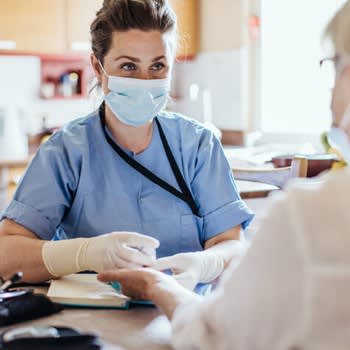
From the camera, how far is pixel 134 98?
164 centimetres

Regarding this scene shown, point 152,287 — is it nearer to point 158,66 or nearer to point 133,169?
point 133,169

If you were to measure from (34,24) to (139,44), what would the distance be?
103 inches

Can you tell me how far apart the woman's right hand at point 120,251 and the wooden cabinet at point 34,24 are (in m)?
2.91

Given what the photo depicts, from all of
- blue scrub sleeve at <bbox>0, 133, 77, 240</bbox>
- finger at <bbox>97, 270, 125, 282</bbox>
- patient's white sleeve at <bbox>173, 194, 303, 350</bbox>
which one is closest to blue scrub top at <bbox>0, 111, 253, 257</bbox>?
blue scrub sleeve at <bbox>0, 133, 77, 240</bbox>

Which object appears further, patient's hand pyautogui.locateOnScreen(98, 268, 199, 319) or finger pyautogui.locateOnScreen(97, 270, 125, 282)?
finger pyautogui.locateOnScreen(97, 270, 125, 282)

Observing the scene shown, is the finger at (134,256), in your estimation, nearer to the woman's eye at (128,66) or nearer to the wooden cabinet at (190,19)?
the woman's eye at (128,66)

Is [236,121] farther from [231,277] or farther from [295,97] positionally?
[231,277]

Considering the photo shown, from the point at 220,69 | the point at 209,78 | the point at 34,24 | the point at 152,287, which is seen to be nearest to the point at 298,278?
the point at 152,287

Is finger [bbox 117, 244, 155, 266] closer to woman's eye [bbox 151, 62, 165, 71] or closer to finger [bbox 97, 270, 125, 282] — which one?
finger [bbox 97, 270, 125, 282]

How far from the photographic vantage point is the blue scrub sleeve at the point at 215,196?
1.61m

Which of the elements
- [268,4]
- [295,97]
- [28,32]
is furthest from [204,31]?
[28,32]

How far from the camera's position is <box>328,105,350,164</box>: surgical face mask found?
2.93ft

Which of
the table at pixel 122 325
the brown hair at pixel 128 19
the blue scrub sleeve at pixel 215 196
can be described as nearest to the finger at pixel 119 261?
the table at pixel 122 325

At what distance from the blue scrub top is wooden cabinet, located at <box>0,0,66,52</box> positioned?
251cm
